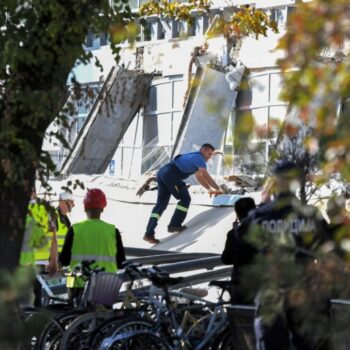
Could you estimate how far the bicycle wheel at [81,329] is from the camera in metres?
12.2

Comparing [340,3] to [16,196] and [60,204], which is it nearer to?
Result: [16,196]

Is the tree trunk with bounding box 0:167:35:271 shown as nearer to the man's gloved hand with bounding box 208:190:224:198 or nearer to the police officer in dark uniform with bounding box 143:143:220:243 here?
the police officer in dark uniform with bounding box 143:143:220:243

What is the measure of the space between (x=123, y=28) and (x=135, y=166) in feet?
77.5

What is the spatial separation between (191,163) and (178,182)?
1.28 feet

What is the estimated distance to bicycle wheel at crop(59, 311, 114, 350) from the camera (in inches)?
480

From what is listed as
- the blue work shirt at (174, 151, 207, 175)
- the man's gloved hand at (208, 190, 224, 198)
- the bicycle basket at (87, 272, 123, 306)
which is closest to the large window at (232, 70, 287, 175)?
the bicycle basket at (87, 272, 123, 306)

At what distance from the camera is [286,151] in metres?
9.02

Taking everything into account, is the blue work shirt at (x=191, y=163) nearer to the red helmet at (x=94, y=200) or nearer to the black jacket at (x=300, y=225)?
the red helmet at (x=94, y=200)

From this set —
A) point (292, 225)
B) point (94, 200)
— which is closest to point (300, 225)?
point (292, 225)

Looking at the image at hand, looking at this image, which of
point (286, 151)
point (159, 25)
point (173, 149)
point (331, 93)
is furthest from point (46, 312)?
point (159, 25)

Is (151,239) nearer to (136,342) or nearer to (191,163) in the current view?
(191,163)

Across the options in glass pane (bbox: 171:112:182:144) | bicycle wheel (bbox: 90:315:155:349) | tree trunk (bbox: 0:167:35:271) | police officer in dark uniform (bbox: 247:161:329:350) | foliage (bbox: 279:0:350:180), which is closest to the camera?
foliage (bbox: 279:0:350:180)

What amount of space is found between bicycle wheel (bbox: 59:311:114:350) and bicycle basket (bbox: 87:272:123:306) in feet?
0.58

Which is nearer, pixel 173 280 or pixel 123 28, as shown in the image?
pixel 123 28
